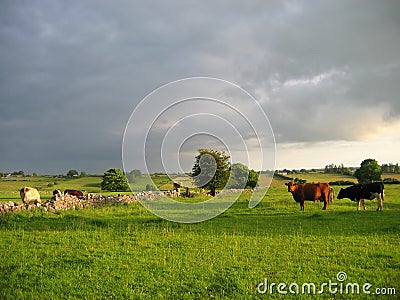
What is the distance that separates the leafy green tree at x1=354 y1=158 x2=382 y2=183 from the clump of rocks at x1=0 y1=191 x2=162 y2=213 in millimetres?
40212

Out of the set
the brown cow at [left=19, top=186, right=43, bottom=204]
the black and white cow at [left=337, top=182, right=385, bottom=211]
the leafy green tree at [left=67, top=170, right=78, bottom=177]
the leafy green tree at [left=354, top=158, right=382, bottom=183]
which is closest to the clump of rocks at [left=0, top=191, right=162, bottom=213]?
the brown cow at [left=19, top=186, right=43, bottom=204]

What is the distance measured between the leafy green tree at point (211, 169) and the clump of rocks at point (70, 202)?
6.69 m

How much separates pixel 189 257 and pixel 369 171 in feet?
177

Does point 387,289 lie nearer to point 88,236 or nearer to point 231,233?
point 231,233

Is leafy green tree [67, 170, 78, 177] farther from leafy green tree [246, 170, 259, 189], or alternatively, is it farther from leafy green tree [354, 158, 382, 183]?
leafy green tree [354, 158, 382, 183]

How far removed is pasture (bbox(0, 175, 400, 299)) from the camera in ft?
23.3

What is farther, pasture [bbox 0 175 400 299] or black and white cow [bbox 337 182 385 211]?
black and white cow [bbox 337 182 385 211]

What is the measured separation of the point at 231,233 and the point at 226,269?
4.58 metres

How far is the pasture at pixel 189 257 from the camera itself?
23.3ft

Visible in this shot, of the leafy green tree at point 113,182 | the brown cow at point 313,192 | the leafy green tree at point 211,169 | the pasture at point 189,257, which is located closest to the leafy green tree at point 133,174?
the pasture at point 189,257

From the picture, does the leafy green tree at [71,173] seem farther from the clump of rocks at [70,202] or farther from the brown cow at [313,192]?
the brown cow at [313,192]

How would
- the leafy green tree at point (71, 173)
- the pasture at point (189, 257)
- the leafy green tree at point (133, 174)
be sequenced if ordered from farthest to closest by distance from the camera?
1. the leafy green tree at point (71, 173)
2. the leafy green tree at point (133, 174)
3. the pasture at point (189, 257)

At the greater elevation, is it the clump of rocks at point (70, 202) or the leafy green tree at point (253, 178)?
the leafy green tree at point (253, 178)

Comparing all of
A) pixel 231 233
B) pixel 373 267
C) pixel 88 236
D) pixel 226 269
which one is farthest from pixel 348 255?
pixel 88 236
